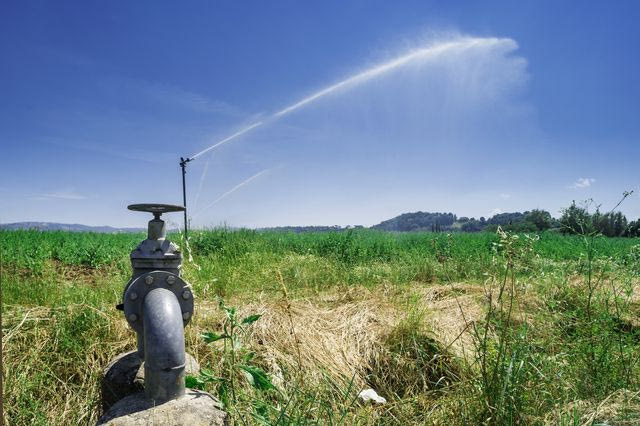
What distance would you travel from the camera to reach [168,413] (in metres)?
1.79

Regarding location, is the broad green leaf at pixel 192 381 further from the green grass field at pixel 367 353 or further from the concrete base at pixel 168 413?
the concrete base at pixel 168 413

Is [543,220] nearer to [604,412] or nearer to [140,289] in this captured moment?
[604,412]

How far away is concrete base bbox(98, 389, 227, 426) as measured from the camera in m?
1.76

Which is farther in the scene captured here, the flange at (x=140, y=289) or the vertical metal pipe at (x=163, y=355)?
the flange at (x=140, y=289)

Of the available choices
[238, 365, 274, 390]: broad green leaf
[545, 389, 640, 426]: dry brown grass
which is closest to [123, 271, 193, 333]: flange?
[238, 365, 274, 390]: broad green leaf

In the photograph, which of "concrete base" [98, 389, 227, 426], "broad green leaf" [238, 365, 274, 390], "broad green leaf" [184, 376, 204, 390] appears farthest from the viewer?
"broad green leaf" [184, 376, 204, 390]

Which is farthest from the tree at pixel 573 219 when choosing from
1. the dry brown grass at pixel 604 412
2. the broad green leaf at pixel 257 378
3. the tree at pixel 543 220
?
the broad green leaf at pixel 257 378

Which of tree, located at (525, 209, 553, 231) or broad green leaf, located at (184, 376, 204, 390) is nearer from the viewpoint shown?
broad green leaf, located at (184, 376, 204, 390)

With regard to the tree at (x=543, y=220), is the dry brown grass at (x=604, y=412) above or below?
below

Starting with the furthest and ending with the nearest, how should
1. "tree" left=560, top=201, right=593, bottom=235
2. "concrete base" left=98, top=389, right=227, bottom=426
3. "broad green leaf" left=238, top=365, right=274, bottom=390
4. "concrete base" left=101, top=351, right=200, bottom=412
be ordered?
"tree" left=560, top=201, right=593, bottom=235
"concrete base" left=101, top=351, right=200, bottom=412
"broad green leaf" left=238, top=365, right=274, bottom=390
"concrete base" left=98, top=389, right=227, bottom=426

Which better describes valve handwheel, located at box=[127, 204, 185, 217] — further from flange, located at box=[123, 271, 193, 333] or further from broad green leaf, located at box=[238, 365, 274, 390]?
broad green leaf, located at box=[238, 365, 274, 390]

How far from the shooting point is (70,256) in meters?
10.0

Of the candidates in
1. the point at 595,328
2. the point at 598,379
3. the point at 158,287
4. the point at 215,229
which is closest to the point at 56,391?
the point at 158,287

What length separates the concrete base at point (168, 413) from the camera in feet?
5.79
